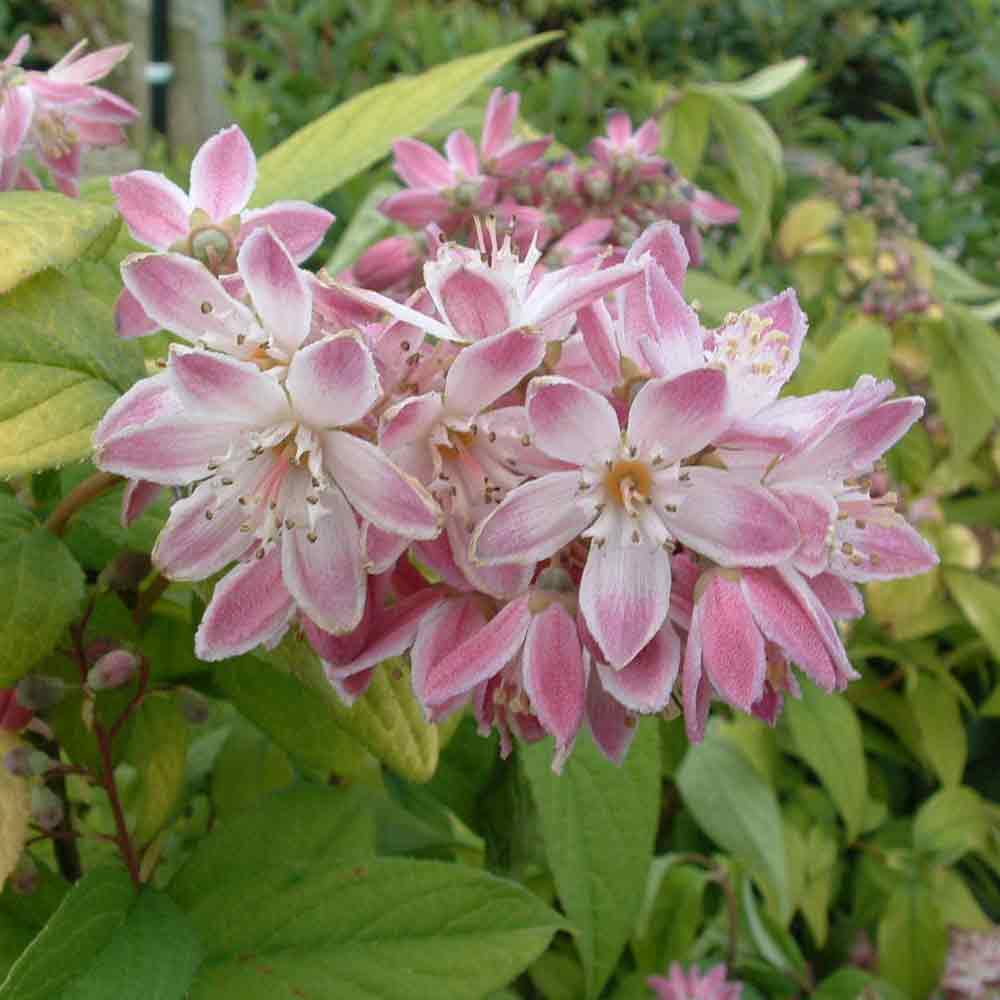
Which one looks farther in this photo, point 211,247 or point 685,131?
point 685,131

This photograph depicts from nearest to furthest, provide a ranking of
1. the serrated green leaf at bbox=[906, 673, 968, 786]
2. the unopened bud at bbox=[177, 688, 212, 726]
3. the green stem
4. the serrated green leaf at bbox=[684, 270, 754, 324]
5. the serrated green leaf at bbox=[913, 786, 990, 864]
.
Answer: the green stem < the unopened bud at bbox=[177, 688, 212, 726] < the serrated green leaf at bbox=[684, 270, 754, 324] < the serrated green leaf at bbox=[913, 786, 990, 864] < the serrated green leaf at bbox=[906, 673, 968, 786]

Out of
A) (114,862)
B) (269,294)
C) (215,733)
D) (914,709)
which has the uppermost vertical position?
(269,294)

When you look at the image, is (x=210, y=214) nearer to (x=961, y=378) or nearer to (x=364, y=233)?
(x=364, y=233)

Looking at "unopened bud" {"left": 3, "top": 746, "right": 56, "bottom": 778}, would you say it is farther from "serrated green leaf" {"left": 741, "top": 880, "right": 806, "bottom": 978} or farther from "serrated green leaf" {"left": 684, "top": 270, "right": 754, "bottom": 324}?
"serrated green leaf" {"left": 741, "top": 880, "right": 806, "bottom": 978}

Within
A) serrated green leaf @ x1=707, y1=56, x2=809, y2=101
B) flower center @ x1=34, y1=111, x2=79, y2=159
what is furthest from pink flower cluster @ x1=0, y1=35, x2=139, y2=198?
serrated green leaf @ x1=707, y1=56, x2=809, y2=101

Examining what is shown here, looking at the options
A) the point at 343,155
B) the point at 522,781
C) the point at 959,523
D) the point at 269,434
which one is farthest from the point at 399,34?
the point at 269,434

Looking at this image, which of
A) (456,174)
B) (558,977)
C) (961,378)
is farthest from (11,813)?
(961,378)

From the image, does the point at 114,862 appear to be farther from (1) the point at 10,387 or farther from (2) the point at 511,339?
(2) the point at 511,339
